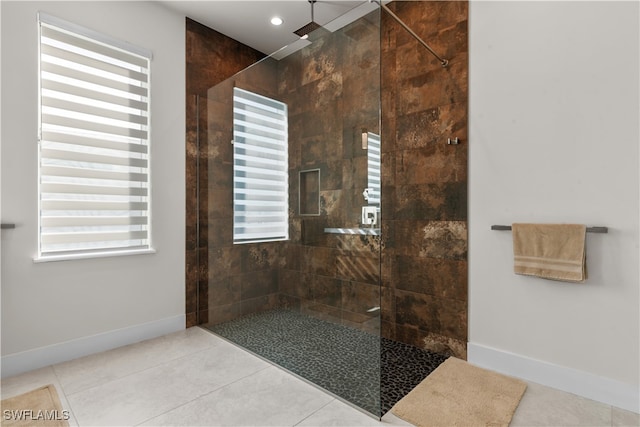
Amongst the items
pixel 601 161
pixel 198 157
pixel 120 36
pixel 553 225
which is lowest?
pixel 553 225

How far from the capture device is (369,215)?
1.83 metres

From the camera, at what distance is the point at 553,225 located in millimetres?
1855

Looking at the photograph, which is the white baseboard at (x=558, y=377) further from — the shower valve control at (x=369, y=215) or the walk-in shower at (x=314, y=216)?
the shower valve control at (x=369, y=215)

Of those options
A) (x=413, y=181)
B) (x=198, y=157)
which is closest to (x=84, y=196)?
(x=198, y=157)

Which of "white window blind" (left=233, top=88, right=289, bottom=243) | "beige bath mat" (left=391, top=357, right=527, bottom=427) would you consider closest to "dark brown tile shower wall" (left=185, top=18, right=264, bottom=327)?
"white window blind" (left=233, top=88, right=289, bottom=243)

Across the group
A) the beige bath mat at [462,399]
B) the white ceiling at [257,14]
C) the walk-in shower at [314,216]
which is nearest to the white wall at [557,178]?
the beige bath mat at [462,399]

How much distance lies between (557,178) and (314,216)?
140 cm

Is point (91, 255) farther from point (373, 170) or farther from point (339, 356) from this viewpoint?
point (373, 170)

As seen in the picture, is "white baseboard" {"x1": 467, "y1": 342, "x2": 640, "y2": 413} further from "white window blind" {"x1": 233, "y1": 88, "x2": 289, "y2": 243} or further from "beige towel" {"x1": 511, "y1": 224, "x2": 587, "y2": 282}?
"white window blind" {"x1": 233, "y1": 88, "x2": 289, "y2": 243}

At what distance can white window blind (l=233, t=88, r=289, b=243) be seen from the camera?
2.20 metres

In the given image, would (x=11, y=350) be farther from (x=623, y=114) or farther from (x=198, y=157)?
(x=623, y=114)

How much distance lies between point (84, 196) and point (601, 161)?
315cm

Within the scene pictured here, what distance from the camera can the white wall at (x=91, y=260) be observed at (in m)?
2.01

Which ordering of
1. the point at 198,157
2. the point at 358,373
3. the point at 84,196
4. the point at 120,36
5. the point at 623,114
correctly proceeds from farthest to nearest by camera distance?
1. the point at 198,157
2. the point at 120,36
3. the point at 84,196
4. the point at 358,373
5. the point at 623,114
